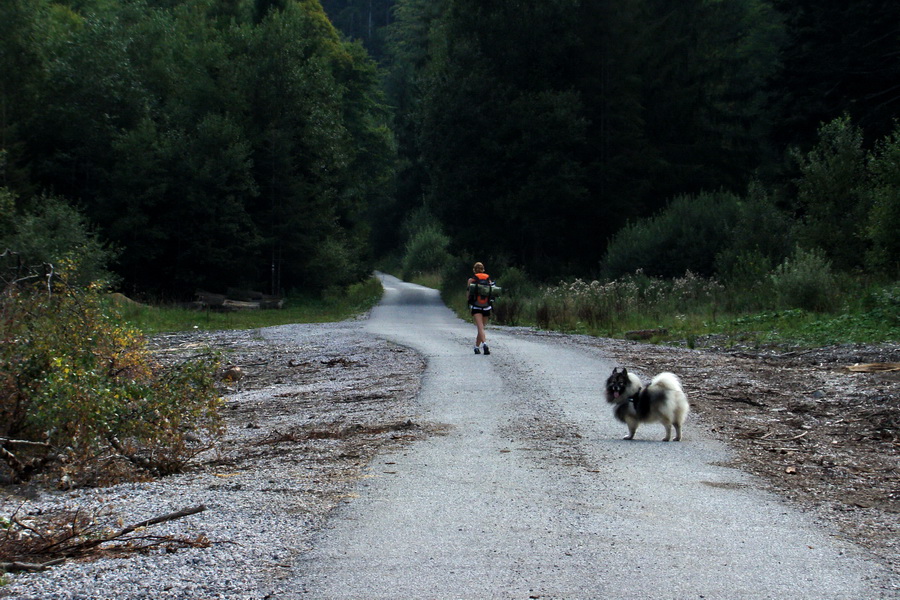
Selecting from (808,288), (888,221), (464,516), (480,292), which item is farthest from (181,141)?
(464,516)

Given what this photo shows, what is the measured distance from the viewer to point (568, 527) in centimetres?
619

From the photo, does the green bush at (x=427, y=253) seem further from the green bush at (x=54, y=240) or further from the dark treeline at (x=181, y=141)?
the green bush at (x=54, y=240)

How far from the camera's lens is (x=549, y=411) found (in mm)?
11805

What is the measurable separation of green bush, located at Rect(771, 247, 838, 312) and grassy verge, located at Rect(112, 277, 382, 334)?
16.4 m

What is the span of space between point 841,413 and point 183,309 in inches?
1143

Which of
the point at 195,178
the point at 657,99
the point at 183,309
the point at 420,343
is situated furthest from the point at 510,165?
the point at 420,343

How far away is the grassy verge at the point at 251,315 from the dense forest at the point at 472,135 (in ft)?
6.17

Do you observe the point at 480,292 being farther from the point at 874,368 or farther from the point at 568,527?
the point at 568,527

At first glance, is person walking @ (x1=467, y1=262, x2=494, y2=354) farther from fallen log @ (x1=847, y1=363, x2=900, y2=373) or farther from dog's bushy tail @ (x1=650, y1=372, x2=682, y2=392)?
dog's bushy tail @ (x1=650, y1=372, x2=682, y2=392)

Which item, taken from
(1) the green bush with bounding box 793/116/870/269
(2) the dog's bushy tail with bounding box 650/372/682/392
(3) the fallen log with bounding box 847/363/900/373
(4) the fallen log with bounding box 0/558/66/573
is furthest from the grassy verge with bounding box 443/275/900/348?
(4) the fallen log with bounding box 0/558/66/573

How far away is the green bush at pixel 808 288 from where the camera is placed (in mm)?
23219

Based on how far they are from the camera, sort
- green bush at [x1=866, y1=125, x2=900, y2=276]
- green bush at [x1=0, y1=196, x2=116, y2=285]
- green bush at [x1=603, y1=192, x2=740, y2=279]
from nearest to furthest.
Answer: green bush at [x1=866, y1=125, x2=900, y2=276] → green bush at [x1=0, y1=196, x2=116, y2=285] → green bush at [x1=603, y1=192, x2=740, y2=279]

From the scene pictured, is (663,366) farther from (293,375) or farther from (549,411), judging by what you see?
(293,375)

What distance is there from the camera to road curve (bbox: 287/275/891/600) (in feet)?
16.5
